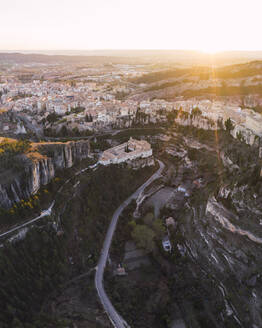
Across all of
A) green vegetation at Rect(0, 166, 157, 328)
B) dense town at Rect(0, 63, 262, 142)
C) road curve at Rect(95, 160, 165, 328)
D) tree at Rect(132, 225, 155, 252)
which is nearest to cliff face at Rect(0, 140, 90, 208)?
green vegetation at Rect(0, 166, 157, 328)

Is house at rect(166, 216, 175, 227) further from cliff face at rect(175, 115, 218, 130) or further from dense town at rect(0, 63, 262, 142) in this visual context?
cliff face at rect(175, 115, 218, 130)

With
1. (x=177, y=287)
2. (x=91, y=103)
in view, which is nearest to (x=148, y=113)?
(x=91, y=103)

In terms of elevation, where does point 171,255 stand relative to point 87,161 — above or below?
below

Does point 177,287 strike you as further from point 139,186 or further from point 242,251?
point 139,186

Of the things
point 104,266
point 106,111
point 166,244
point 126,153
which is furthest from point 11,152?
point 106,111

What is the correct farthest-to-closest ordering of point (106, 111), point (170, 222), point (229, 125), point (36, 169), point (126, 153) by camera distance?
point (106, 111)
point (229, 125)
point (126, 153)
point (170, 222)
point (36, 169)

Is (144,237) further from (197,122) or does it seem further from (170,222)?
(197,122)
